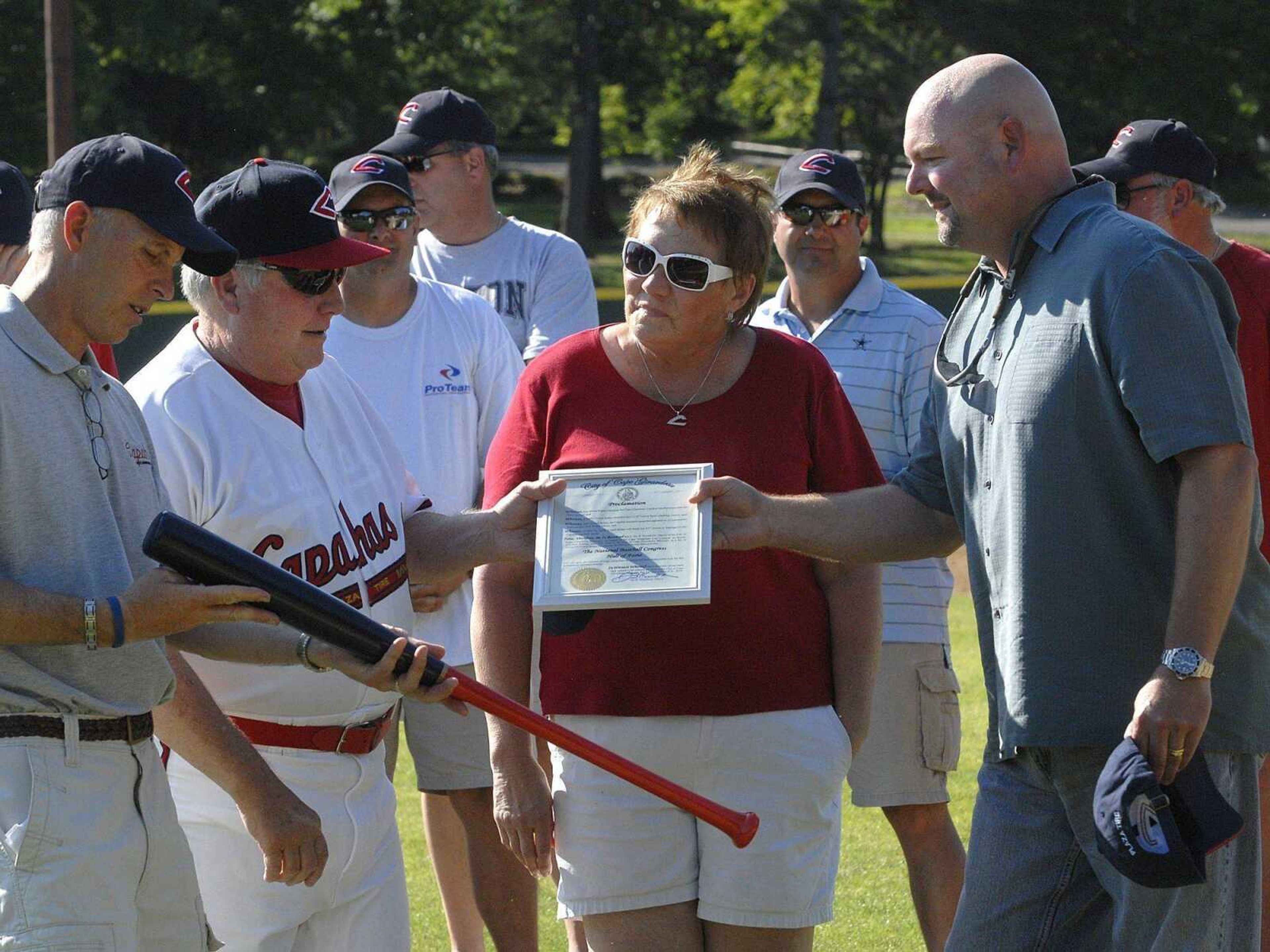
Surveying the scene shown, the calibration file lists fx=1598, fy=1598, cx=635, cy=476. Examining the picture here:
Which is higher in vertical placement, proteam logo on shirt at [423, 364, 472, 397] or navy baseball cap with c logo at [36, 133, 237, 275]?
navy baseball cap with c logo at [36, 133, 237, 275]

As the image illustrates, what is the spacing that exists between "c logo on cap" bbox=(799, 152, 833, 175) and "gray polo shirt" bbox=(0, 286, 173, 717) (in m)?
3.21

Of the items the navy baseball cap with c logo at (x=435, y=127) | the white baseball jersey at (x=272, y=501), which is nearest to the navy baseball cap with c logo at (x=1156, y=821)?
the white baseball jersey at (x=272, y=501)

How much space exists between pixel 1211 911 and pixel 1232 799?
0.78 ft

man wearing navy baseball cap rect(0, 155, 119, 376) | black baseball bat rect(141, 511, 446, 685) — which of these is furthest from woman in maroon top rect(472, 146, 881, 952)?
man wearing navy baseball cap rect(0, 155, 119, 376)

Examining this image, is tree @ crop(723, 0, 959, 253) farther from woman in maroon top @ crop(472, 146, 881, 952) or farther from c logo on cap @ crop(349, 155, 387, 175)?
woman in maroon top @ crop(472, 146, 881, 952)

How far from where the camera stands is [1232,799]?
10.9 ft

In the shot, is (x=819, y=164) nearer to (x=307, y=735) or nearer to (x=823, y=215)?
(x=823, y=215)

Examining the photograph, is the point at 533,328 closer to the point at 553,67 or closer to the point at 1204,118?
the point at 553,67

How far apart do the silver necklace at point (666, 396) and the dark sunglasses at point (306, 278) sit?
2.40 feet

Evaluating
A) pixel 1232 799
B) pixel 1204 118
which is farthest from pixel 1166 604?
pixel 1204 118

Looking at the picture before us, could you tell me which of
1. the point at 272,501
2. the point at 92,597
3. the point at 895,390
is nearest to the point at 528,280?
the point at 895,390

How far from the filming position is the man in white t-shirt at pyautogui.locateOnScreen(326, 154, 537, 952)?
5.14 meters

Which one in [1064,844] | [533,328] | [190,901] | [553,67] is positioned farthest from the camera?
[553,67]

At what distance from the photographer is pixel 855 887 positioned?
5992 mm
